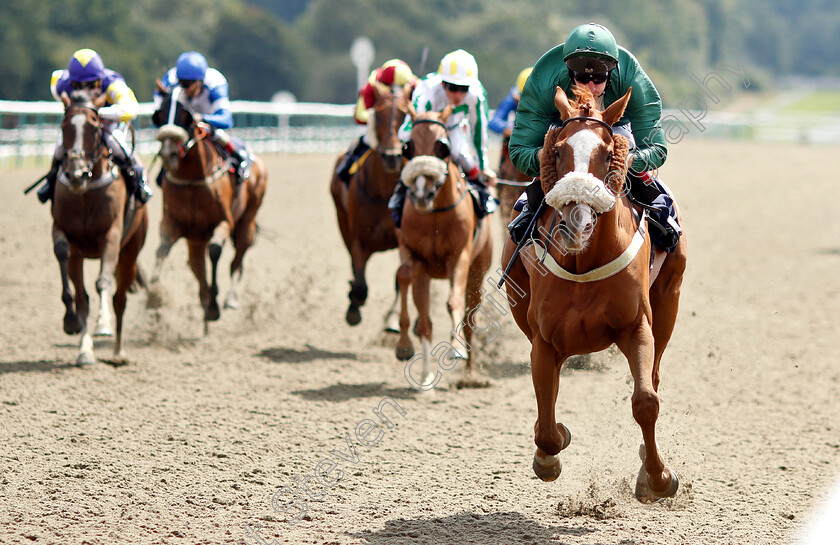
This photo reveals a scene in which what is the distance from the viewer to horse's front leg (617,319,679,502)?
4.68 meters

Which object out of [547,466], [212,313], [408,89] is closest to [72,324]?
[212,313]

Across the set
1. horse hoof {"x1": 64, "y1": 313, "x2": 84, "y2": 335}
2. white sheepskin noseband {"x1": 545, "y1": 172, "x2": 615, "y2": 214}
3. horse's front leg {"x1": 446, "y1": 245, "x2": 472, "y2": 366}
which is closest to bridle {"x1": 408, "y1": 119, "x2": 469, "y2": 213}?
horse's front leg {"x1": 446, "y1": 245, "x2": 472, "y2": 366}

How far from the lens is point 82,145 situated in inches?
309

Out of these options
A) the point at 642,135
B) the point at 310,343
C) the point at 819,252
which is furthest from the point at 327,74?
the point at 642,135

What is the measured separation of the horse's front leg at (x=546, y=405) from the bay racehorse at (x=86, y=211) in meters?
4.17

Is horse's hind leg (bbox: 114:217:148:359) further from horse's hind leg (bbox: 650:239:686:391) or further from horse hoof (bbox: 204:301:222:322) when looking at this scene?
horse's hind leg (bbox: 650:239:686:391)

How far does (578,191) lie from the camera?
13.8 ft

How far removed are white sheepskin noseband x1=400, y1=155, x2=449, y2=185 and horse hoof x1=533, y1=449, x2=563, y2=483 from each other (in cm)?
278

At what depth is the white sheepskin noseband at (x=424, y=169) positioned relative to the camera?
7.32m

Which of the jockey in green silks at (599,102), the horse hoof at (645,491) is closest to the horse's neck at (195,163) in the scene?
the jockey in green silks at (599,102)

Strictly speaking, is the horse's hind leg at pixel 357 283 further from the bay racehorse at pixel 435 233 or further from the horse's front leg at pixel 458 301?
the horse's front leg at pixel 458 301

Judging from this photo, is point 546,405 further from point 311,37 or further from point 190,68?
point 311,37

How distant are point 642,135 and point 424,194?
2.49m

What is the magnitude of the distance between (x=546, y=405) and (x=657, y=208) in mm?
1042
